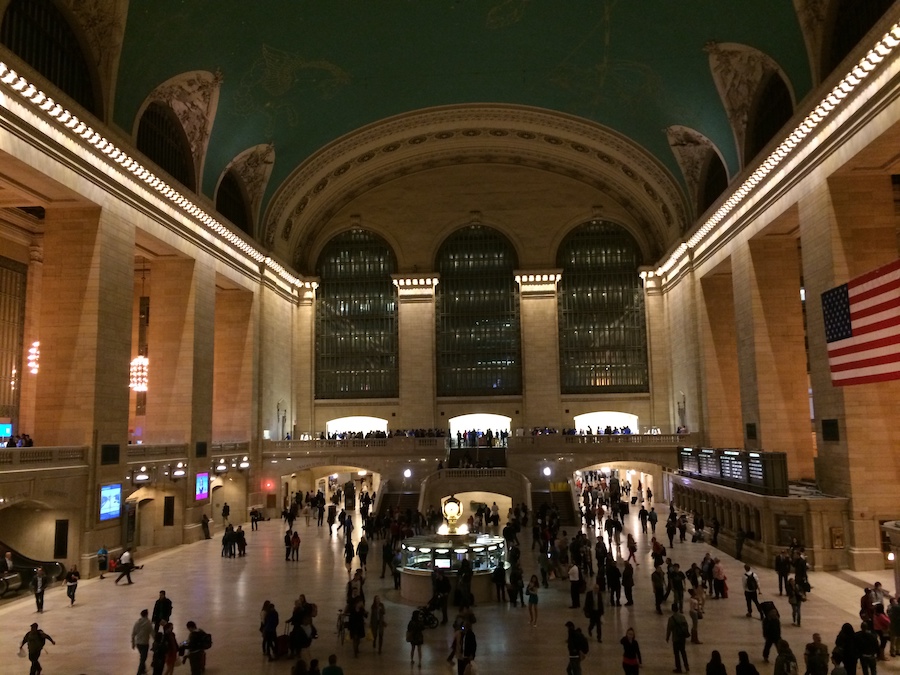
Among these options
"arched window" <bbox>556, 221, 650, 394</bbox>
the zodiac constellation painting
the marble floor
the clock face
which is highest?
the zodiac constellation painting

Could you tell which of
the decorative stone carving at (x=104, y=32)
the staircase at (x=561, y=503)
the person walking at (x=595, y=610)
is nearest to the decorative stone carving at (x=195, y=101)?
the decorative stone carving at (x=104, y=32)

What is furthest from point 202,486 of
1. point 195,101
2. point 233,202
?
point 195,101

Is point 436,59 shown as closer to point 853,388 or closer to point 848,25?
point 848,25

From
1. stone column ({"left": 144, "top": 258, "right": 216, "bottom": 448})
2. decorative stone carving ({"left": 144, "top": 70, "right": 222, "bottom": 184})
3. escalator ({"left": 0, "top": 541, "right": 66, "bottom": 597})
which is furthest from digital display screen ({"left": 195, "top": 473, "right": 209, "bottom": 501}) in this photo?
decorative stone carving ({"left": 144, "top": 70, "right": 222, "bottom": 184})

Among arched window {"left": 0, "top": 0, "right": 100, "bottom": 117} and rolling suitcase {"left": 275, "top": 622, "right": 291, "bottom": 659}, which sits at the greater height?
arched window {"left": 0, "top": 0, "right": 100, "bottom": 117}

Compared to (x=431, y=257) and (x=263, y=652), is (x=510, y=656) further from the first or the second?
(x=431, y=257)

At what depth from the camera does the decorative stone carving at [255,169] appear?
28531mm

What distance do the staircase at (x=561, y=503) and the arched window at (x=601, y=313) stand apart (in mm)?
10056

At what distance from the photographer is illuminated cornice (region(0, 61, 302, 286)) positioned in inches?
602

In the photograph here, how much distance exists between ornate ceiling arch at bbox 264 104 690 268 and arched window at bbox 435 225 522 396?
4368 mm

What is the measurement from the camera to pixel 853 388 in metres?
17.5

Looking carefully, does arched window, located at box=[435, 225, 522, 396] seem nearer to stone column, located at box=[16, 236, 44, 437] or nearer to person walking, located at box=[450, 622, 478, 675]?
stone column, located at box=[16, 236, 44, 437]

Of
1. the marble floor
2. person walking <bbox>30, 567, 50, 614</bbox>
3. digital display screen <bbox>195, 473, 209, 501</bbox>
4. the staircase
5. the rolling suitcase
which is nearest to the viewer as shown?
the marble floor

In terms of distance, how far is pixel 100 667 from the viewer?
10844mm
